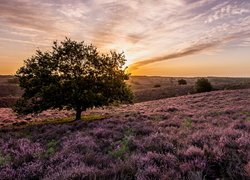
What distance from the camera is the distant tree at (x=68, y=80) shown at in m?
22.3

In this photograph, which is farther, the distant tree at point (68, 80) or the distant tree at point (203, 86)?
the distant tree at point (203, 86)

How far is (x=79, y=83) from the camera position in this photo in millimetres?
A: 22922

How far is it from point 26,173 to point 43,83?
1608 cm

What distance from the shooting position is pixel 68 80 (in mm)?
22812

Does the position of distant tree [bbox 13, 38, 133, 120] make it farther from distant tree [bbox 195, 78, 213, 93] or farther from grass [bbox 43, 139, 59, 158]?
distant tree [bbox 195, 78, 213, 93]

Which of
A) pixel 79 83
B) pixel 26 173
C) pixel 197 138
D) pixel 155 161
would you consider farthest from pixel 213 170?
pixel 79 83

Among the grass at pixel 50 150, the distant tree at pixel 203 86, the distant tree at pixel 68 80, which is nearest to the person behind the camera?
the grass at pixel 50 150

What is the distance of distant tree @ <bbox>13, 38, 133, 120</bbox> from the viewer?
73.2ft

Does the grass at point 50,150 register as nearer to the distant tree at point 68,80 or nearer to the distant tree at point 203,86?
the distant tree at point 68,80

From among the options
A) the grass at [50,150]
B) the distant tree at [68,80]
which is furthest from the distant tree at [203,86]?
the grass at [50,150]

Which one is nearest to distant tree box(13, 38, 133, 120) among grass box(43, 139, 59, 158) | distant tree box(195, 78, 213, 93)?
grass box(43, 139, 59, 158)

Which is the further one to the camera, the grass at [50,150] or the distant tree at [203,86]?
the distant tree at [203,86]

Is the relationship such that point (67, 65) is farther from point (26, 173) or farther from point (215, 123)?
point (26, 173)

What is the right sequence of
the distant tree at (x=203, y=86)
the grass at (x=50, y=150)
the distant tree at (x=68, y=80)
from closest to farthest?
the grass at (x=50, y=150)
the distant tree at (x=68, y=80)
the distant tree at (x=203, y=86)
